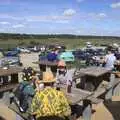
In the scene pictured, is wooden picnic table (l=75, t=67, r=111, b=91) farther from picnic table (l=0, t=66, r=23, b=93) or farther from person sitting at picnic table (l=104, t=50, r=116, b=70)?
picnic table (l=0, t=66, r=23, b=93)

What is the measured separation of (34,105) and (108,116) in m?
4.92

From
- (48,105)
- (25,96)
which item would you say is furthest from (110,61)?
(48,105)

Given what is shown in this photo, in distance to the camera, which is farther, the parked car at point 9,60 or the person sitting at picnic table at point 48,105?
the parked car at point 9,60

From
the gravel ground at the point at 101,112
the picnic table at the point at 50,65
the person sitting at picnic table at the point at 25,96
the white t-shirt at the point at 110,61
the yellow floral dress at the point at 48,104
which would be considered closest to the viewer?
the yellow floral dress at the point at 48,104

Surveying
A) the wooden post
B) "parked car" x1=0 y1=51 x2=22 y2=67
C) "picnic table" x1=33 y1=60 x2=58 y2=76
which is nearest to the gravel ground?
the wooden post

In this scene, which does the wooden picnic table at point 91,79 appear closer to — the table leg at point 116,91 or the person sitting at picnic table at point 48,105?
the table leg at point 116,91

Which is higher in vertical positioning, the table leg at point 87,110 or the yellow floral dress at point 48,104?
the yellow floral dress at point 48,104

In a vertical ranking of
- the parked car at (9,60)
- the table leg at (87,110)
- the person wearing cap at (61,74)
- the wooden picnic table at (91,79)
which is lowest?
the parked car at (9,60)

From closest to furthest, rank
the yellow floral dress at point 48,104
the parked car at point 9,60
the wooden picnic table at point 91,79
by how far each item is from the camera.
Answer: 1. the yellow floral dress at point 48,104
2. the wooden picnic table at point 91,79
3. the parked car at point 9,60

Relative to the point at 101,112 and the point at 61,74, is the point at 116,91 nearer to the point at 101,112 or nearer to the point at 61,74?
the point at 101,112

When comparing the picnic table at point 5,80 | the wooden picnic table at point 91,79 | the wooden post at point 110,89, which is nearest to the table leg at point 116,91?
the wooden post at point 110,89

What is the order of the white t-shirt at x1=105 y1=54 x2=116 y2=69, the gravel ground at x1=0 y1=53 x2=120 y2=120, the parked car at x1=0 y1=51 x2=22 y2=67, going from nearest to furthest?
the gravel ground at x1=0 y1=53 x2=120 y2=120, the white t-shirt at x1=105 y1=54 x2=116 y2=69, the parked car at x1=0 y1=51 x2=22 y2=67

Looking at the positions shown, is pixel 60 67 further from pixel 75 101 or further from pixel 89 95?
pixel 75 101

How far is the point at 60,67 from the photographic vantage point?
1046cm
